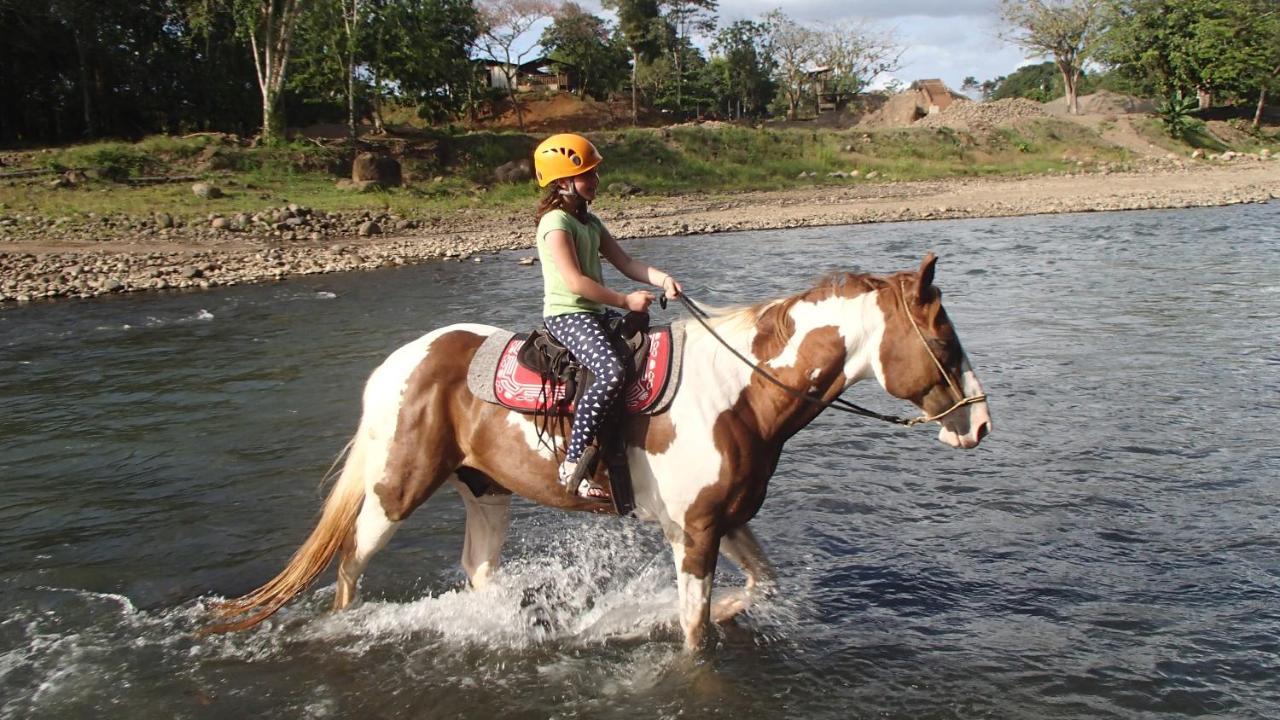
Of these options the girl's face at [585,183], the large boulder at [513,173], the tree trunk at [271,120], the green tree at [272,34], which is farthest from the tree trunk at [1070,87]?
the girl's face at [585,183]

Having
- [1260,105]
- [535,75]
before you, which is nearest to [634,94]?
[535,75]

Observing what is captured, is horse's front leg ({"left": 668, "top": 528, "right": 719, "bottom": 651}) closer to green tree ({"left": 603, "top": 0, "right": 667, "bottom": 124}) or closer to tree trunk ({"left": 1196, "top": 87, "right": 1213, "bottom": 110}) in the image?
green tree ({"left": 603, "top": 0, "right": 667, "bottom": 124})

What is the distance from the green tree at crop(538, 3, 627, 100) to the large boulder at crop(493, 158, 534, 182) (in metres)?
24.5

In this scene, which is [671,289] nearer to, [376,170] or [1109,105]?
[376,170]

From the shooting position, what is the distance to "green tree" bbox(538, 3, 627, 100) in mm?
57438

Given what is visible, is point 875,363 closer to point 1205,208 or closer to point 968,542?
point 968,542

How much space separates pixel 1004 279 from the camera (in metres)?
17.4

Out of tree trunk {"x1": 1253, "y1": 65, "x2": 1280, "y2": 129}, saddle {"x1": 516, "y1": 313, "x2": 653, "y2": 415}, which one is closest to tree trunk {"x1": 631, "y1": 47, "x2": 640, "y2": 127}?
tree trunk {"x1": 1253, "y1": 65, "x2": 1280, "y2": 129}

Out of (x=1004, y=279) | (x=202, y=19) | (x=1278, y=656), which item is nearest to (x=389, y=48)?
(x=202, y=19)

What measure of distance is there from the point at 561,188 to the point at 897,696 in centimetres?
311

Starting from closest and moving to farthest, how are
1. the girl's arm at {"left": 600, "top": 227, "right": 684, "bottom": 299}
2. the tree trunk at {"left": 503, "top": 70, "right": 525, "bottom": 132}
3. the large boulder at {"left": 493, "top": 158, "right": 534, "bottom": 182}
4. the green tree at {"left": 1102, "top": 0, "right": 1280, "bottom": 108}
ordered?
the girl's arm at {"left": 600, "top": 227, "right": 684, "bottom": 299} → the large boulder at {"left": 493, "top": 158, "right": 534, "bottom": 182} → the green tree at {"left": 1102, "top": 0, "right": 1280, "bottom": 108} → the tree trunk at {"left": 503, "top": 70, "right": 525, "bottom": 132}

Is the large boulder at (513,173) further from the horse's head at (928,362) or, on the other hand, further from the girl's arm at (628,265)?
the horse's head at (928,362)

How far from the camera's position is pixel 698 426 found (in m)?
4.44

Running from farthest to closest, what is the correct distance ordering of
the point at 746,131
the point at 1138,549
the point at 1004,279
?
the point at 746,131, the point at 1004,279, the point at 1138,549
